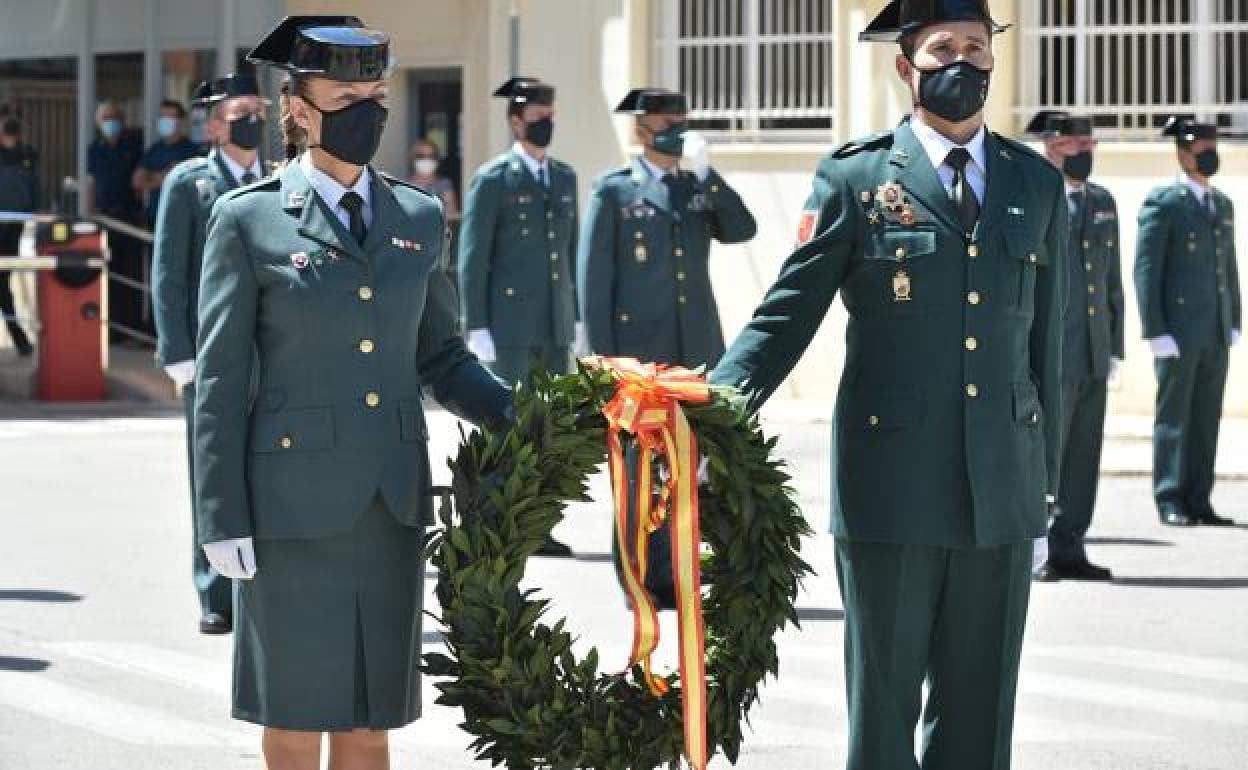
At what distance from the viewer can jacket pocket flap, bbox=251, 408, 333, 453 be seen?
235 inches

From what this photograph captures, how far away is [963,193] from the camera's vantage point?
6.23 metres

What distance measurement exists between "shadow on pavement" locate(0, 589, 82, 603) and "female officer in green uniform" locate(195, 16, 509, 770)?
5.65m

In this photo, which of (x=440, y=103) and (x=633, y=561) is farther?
(x=440, y=103)

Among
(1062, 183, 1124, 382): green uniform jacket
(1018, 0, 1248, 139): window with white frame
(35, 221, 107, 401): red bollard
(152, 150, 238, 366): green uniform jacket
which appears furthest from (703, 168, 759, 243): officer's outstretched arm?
(35, 221, 107, 401): red bollard

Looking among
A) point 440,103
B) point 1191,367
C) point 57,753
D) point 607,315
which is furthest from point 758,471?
point 440,103

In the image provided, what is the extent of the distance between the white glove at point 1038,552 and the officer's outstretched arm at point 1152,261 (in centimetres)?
775

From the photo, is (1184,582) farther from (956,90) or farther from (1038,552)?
(956,90)

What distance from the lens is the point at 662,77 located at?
22.0 m

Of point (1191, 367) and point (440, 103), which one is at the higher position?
point (440, 103)

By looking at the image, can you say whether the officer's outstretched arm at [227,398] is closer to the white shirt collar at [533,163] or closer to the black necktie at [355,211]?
the black necktie at [355,211]

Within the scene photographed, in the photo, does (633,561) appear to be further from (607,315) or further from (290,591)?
(607,315)

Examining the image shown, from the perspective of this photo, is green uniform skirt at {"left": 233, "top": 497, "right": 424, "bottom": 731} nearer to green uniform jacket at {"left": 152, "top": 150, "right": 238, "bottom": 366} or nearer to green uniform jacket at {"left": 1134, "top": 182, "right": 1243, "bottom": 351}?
green uniform jacket at {"left": 152, "top": 150, "right": 238, "bottom": 366}

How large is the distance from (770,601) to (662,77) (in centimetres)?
1612

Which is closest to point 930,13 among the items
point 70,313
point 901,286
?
point 901,286
